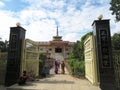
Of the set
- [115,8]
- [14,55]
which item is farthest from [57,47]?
[14,55]

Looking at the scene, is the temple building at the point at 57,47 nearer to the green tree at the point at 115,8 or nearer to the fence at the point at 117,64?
the green tree at the point at 115,8

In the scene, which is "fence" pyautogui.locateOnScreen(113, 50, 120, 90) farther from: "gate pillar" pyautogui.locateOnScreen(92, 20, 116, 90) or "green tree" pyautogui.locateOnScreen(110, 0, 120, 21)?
"green tree" pyautogui.locateOnScreen(110, 0, 120, 21)

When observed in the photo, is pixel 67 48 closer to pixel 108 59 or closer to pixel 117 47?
pixel 117 47

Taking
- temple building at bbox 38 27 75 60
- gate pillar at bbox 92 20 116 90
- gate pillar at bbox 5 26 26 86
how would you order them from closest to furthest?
gate pillar at bbox 92 20 116 90, gate pillar at bbox 5 26 26 86, temple building at bbox 38 27 75 60

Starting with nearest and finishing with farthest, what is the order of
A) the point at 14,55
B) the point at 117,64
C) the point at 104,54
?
the point at 104,54 < the point at 117,64 < the point at 14,55

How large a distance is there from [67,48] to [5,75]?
103 feet

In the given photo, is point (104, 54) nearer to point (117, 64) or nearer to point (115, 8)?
point (117, 64)

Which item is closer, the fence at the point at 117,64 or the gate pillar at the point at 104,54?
the gate pillar at the point at 104,54

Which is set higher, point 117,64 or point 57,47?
point 57,47

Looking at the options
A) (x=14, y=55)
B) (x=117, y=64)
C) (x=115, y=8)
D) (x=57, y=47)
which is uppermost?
(x=115, y=8)

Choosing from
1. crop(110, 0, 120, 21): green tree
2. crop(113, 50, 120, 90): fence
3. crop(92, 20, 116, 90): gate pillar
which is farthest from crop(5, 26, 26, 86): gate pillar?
crop(110, 0, 120, 21): green tree

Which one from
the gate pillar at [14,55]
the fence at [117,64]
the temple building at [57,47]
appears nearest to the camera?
the fence at [117,64]

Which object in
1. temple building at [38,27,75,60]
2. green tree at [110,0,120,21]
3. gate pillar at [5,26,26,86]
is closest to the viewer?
gate pillar at [5,26,26,86]

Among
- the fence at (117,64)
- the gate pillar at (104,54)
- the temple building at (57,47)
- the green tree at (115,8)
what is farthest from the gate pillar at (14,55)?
the temple building at (57,47)
